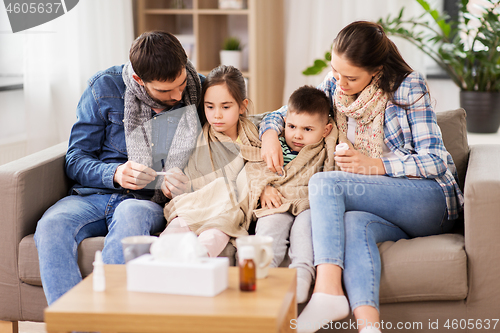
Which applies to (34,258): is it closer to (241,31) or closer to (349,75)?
(349,75)

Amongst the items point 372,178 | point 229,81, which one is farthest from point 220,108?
point 372,178

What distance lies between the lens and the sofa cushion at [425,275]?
1.41 m

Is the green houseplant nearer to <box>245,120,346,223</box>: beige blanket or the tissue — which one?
<box>245,120,346,223</box>: beige blanket

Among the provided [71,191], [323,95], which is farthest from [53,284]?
[323,95]

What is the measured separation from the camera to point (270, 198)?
5.51 ft

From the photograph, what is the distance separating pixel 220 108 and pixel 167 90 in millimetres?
206

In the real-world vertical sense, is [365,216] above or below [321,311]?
above

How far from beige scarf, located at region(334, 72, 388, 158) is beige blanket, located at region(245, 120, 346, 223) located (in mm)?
86

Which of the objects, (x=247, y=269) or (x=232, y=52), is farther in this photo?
(x=232, y=52)

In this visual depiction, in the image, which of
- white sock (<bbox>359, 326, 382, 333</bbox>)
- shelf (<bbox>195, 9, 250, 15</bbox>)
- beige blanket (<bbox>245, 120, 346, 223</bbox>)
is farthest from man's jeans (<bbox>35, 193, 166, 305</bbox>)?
shelf (<bbox>195, 9, 250, 15</bbox>)

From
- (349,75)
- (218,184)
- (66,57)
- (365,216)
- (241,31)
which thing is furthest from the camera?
(241,31)

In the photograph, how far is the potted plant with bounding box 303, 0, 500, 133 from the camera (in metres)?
2.69

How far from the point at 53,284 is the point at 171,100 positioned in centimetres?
72

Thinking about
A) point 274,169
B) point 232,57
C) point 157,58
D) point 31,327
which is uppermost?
point 157,58
